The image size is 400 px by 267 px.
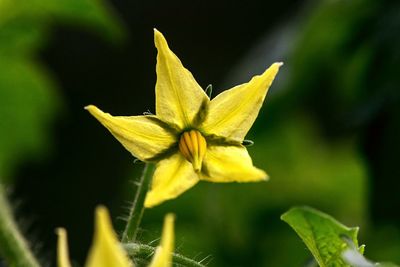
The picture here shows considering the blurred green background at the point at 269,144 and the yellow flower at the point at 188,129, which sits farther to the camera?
the blurred green background at the point at 269,144

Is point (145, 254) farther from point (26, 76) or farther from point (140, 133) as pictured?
point (26, 76)

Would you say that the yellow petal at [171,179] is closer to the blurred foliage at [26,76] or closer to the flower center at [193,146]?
the flower center at [193,146]

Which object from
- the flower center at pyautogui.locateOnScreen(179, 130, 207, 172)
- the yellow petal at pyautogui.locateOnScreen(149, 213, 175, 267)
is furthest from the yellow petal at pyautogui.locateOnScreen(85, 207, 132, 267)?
the flower center at pyautogui.locateOnScreen(179, 130, 207, 172)

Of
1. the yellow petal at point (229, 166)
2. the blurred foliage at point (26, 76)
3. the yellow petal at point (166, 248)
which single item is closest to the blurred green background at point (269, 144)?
the blurred foliage at point (26, 76)

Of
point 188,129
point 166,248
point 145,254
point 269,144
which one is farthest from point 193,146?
point 269,144

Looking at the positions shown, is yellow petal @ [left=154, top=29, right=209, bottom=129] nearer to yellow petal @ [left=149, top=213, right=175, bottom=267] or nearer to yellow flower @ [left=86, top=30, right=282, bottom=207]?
yellow flower @ [left=86, top=30, right=282, bottom=207]

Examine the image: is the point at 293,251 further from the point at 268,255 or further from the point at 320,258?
the point at 320,258
